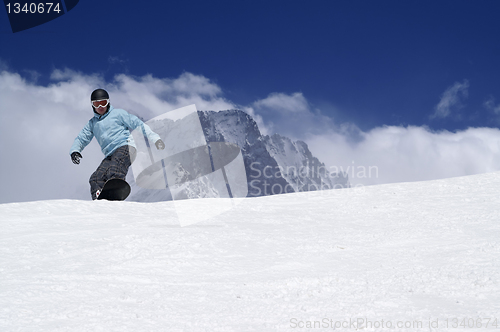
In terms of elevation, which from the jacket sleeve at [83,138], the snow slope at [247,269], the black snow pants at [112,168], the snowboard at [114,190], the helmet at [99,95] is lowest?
the snow slope at [247,269]

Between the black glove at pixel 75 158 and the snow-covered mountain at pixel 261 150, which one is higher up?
the snow-covered mountain at pixel 261 150

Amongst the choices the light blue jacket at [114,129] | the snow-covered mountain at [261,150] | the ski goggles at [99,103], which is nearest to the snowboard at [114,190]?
the light blue jacket at [114,129]

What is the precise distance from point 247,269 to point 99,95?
5119mm

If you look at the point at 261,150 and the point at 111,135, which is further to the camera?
the point at 261,150

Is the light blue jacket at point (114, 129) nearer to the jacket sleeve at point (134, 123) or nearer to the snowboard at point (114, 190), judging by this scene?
the jacket sleeve at point (134, 123)

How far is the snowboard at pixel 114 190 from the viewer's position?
6.42 m

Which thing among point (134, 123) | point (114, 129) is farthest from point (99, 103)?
point (134, 123)

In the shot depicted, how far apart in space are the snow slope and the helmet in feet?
7.26

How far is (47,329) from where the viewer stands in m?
1.91

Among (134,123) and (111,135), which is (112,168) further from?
(134,123)

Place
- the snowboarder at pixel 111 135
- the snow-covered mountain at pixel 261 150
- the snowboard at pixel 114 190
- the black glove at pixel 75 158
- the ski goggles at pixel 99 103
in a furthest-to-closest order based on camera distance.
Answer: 1. the snow-covered mountain at pixel 261 150
2. the black glove at pixel 75 158
3. the ski goggles at pixel 99 103
4. the snowboarder at pixel 111 135
5. the snowboard at pixel 114 190

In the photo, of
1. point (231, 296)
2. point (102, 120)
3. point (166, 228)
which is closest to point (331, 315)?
point (231, 296)

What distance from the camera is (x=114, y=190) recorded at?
6.48 metres

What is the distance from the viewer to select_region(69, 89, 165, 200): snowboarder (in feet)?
21.6
